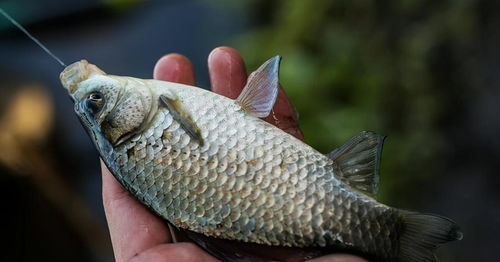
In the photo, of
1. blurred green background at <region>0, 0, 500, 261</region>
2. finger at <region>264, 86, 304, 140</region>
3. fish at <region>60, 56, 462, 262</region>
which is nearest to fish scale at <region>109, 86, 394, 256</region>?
fish at <region>60, 56, 462, 262</region>

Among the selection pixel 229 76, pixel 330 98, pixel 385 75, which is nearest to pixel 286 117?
pixel 229 76

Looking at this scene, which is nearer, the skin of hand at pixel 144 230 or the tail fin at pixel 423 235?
the tail fin at pixel 423 235

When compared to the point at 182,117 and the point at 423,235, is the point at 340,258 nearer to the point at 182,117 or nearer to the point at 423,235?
the point at 423,235

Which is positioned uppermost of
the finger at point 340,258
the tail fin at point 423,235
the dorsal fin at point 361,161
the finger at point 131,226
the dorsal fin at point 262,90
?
the dorsal fin at point 262,90

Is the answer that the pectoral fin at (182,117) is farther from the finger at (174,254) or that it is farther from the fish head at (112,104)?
the finger at (174,254)

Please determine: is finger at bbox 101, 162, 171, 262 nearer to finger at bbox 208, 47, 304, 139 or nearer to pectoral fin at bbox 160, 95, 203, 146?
pectoral fin at bbox 160, 95, 203, 146

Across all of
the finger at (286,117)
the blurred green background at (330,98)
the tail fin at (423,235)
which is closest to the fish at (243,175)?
the tail fin at (423,235)

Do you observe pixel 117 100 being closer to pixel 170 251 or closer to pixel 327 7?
pixel 170 251
